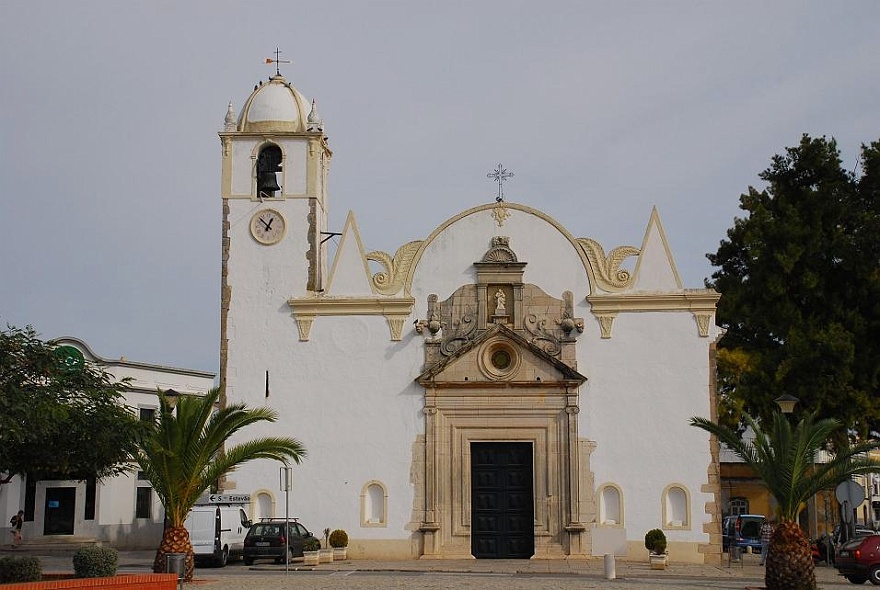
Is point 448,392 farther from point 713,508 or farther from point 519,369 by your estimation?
point 713,508

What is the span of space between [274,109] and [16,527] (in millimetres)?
18047

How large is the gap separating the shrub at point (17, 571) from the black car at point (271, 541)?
8.74 m

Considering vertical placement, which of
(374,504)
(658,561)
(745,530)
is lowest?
(658,561)

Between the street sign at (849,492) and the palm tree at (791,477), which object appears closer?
the palm tree at (791,477)

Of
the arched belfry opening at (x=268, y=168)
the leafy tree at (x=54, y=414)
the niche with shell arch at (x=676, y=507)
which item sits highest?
the arched belfry opening at (x=268, y=168)

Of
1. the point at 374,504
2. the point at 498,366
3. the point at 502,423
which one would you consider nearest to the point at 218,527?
the point at 374,504

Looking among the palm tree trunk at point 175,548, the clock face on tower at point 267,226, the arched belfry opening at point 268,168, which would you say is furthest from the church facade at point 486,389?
the palm tree trunk at point 175,548

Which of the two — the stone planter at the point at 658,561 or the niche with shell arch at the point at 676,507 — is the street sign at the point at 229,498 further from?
the niche with shell arch at the point at 676,507

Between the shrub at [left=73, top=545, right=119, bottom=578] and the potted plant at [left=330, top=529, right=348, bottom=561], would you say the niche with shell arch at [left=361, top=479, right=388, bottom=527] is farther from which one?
the shrub at [left=73, top=545, right=119, bottom=578]

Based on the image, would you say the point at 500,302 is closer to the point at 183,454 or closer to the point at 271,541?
the point at 271,541

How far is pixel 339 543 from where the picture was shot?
28.4m

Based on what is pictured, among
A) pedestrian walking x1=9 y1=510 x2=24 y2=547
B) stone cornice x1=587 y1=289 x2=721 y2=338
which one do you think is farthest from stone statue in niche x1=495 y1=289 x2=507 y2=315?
pedestrian walking x1=9 y1=510 x2=24 y2=547

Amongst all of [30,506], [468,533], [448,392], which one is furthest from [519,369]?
[30,506]

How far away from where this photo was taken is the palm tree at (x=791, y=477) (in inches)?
833
